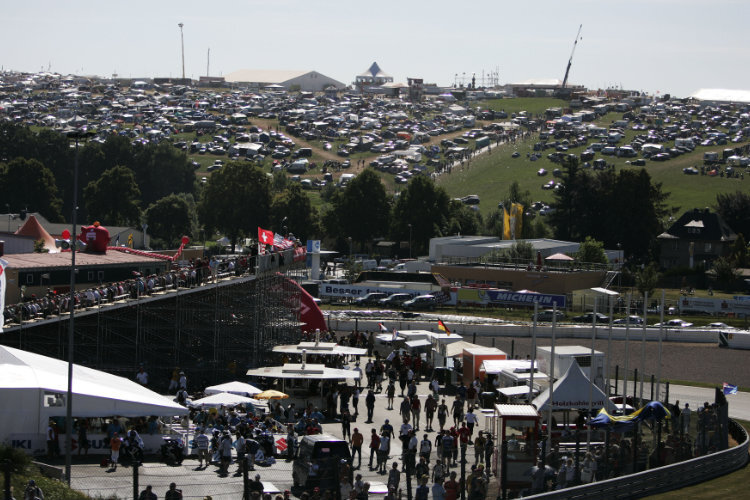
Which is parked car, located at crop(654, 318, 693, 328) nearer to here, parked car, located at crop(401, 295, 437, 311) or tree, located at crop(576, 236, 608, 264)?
parked car, located at crop(401, 295, 437, 311)

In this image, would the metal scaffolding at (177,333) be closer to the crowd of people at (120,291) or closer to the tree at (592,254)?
the crowd of people at (120,291)

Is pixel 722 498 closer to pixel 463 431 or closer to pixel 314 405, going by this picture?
pixel 463 431

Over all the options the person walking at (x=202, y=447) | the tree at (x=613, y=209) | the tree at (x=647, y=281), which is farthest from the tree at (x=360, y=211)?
the person walking at (x=202, y=447)

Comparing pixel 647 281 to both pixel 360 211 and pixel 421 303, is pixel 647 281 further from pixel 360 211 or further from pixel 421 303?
pixel 360 211

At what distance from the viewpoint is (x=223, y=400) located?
1148 inches

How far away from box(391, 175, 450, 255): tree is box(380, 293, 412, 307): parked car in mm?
29122

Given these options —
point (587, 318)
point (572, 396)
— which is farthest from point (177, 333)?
point (587, 318)

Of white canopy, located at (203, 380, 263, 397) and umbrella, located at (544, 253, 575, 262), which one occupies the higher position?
white canopy, located at (203, 380, 263, 397)

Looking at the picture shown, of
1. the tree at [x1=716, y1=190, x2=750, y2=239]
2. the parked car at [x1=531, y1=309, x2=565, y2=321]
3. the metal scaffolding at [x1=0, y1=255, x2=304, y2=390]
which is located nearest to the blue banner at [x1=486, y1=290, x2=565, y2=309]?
the parked car at [x1=531, y1=309, x2=565, y2=321]

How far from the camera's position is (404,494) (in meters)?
23.2

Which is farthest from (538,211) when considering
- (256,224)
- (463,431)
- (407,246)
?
(463,431)

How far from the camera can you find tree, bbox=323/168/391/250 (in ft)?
315

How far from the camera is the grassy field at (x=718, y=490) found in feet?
74.7

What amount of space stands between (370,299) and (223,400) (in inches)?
1499
